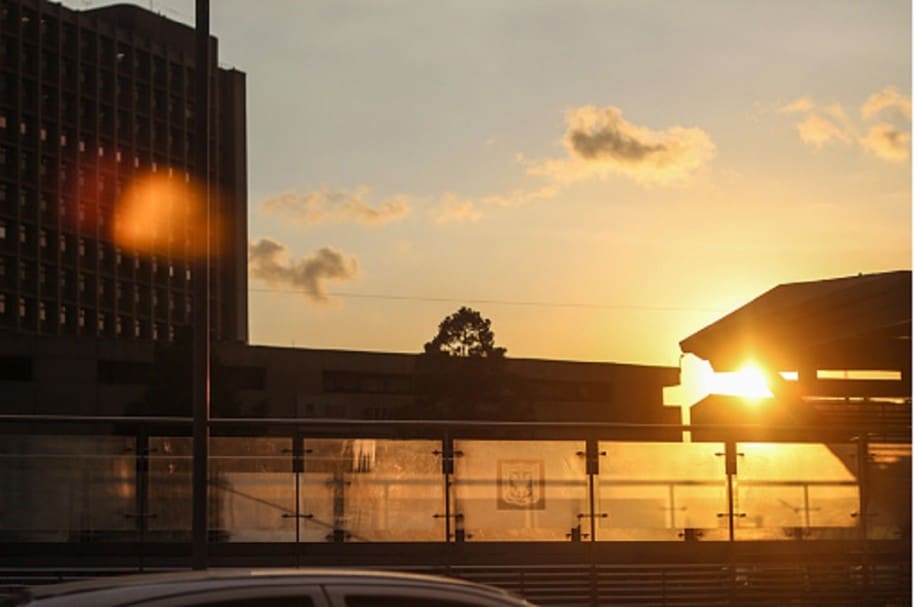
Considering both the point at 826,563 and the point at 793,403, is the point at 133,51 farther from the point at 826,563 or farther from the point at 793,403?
the point at 826,563

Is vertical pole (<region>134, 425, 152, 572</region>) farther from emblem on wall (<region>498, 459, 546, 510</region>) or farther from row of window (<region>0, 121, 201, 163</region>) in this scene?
row of window (<region>0, 121, 201, 163</region>)

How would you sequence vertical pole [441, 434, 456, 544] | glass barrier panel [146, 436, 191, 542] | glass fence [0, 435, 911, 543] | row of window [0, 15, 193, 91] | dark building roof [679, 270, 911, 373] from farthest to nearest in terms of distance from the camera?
row of window [0, 15, 193, 91] → dark building roof [679, 270, 911, 373] → vertical pole [441, 434, 456, 544] → glass barrier panel [146, 436, 191, 542] → glass fence [0, 435, 911, 543]

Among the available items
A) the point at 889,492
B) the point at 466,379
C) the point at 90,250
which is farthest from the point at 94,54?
the point at 889,492

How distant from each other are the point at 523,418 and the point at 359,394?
13780mm

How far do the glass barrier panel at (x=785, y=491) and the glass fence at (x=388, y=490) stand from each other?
0.07 ft

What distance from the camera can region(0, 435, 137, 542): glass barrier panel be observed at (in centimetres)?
1680

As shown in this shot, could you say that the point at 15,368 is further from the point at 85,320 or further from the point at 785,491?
the point at 785,491

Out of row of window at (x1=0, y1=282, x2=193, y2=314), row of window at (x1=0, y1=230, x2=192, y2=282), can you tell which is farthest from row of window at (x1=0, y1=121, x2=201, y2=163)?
row of window at (x1=0, y1=282, x2=193, y2=314)

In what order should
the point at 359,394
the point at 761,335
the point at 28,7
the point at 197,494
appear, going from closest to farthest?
1. the point at 197,494
2. the point at 761,335
3. the point at 359,394
4. the point at 28,7

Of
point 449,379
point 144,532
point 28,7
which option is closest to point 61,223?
point 28,7

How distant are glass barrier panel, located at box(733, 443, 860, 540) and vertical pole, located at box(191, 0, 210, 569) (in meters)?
5.57

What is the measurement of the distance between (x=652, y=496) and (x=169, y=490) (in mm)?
4842

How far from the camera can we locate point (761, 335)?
30.4m

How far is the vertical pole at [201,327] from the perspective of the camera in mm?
15562
